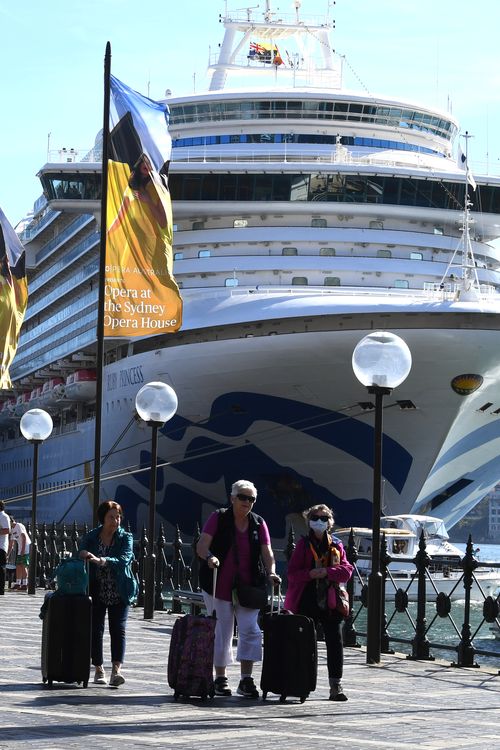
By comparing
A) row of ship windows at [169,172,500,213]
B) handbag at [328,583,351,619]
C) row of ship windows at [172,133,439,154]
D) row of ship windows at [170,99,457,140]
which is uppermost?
row of ship windows at [170,99,457,140]

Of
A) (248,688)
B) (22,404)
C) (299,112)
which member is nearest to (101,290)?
(248,688)

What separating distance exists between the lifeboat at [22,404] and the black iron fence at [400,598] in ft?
45.3

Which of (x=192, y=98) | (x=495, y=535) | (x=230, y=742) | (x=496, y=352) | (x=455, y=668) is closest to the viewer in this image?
(x=230, y=742)

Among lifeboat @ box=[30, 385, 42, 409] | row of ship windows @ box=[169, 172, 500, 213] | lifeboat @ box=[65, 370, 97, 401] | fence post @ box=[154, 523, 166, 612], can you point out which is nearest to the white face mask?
fence post @ box=[154, 523, 166, 612]

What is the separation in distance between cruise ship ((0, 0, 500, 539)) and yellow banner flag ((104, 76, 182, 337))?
1148 cm

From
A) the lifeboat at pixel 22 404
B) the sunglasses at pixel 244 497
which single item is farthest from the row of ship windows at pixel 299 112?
the sunglasses at pixel 244 497

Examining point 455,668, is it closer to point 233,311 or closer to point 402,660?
point 402,660

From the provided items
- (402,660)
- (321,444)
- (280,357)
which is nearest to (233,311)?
(280,357)

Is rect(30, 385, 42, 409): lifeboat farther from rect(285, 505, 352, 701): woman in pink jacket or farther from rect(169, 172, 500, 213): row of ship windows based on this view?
rect(285, 505, 352, 701): woman in pink jacket

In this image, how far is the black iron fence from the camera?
13109 mm

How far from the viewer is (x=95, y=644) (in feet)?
34.3

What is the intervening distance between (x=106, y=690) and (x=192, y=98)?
2799cm

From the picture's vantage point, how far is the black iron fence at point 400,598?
1311 centimetres

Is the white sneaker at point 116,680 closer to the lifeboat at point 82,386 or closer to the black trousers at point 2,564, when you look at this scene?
the black trousers at point 2,564
